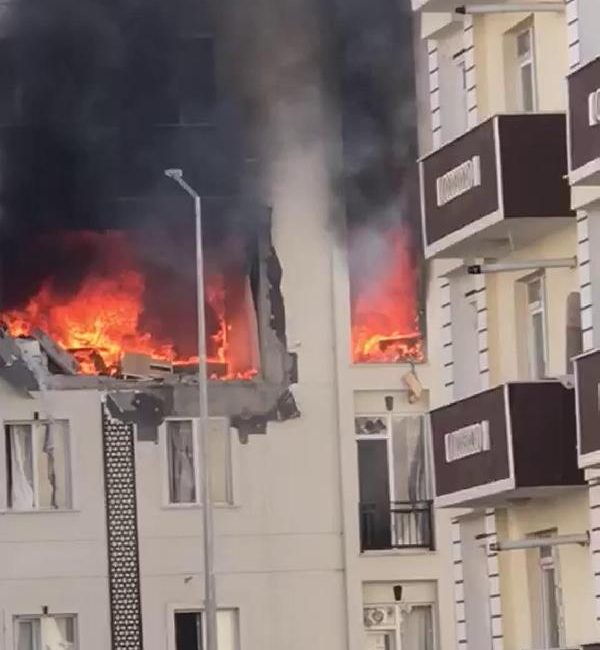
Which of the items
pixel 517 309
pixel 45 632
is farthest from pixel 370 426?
pixel 517 309

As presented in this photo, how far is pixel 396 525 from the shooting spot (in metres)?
57.7

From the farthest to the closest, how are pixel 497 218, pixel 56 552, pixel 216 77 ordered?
pixel 216 77, pixel 56 552, pixel 497 218

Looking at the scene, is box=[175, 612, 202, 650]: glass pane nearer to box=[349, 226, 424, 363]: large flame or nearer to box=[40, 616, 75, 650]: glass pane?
box=[40, 616, 75, 650]: glass pane

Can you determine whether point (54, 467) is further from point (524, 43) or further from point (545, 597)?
point (524, 43)

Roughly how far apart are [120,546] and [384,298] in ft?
22.8

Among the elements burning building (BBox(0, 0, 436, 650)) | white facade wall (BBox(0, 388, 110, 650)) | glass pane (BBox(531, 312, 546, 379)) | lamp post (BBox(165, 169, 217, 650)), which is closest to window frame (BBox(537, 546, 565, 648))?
glass pane (BBox(531, 312, 546, 379))

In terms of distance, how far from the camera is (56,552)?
56.4 metres

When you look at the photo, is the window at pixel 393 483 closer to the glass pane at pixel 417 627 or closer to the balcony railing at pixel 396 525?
the balcony railing at pixel 396 525

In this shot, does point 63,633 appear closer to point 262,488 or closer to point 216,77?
point 262,488

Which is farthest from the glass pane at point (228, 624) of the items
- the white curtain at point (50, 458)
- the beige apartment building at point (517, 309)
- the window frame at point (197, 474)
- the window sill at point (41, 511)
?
the beige apartment building at point (517, 309)

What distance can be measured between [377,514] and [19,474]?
21.2 ft

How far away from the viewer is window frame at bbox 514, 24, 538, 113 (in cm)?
3338

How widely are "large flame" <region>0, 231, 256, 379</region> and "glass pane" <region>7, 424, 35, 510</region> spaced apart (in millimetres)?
2236

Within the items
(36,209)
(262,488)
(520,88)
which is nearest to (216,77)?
(36,209)
